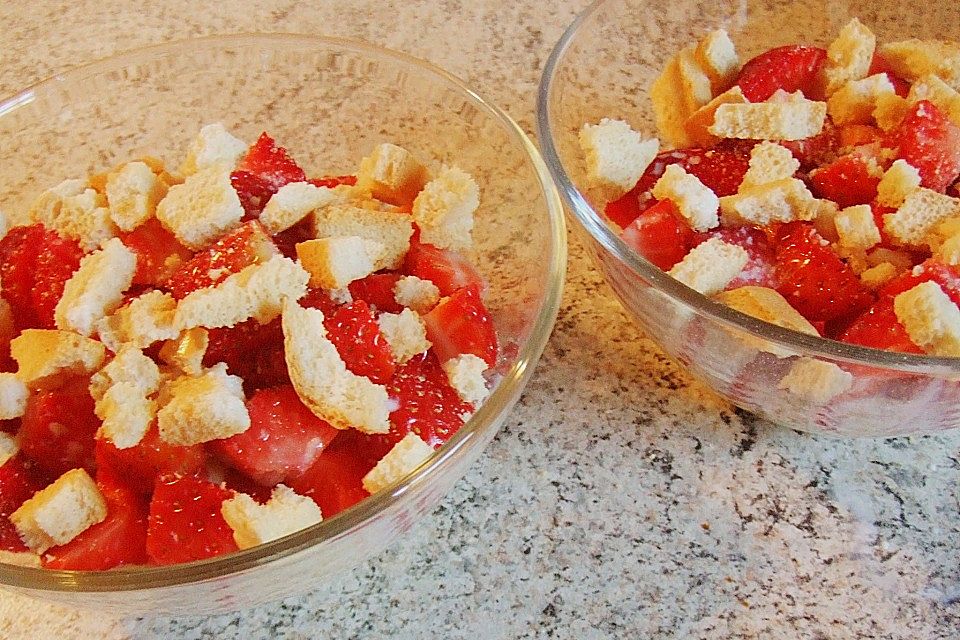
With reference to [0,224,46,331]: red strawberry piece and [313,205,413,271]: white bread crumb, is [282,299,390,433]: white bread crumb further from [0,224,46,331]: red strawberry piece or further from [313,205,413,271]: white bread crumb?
[0,224,46,331]: red strawberry piece

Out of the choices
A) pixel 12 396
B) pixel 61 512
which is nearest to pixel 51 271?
pixel 12 396

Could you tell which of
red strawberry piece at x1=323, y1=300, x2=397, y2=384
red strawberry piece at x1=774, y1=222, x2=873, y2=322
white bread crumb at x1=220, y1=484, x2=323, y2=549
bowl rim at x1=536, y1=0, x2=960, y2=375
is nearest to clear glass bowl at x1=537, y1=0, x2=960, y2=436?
bowl rim at x1=536, y1=0, x2=960, y2=375

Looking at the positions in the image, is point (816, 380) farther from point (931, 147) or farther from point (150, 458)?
point (150, 458)

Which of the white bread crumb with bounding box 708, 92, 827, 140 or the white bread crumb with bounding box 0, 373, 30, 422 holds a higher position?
the white bread crumb with bounding box 708, 92, 827, 140

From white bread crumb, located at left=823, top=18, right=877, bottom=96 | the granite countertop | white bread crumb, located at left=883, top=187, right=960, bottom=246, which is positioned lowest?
the granite countertop

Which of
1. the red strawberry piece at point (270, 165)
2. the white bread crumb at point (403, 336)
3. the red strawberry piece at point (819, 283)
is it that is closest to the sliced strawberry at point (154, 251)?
the red strawberry piece at point (270, 165)

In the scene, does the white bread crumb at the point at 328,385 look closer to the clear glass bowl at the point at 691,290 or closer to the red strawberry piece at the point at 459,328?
the red strawberry piece at the point at 459,328
